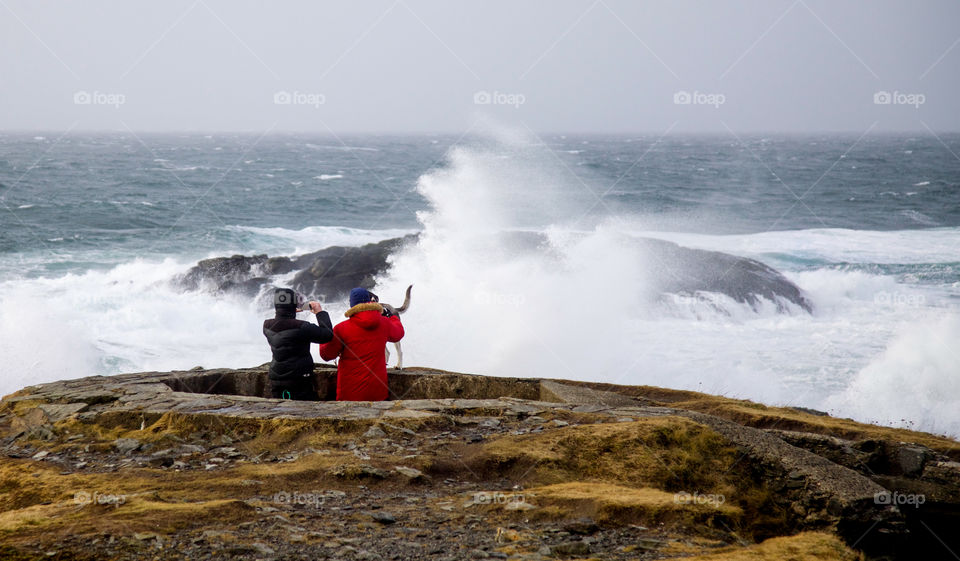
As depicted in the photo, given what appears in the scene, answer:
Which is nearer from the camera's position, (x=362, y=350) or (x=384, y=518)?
(x=384, y=518)

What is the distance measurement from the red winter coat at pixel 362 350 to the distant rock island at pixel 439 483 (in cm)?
35

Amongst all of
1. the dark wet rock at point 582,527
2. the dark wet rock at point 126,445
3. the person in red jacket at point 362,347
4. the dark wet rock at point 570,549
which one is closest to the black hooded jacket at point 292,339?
the person in red jacket at point 362,347

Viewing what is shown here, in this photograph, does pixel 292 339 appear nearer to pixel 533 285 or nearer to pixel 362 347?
pixel 362 347

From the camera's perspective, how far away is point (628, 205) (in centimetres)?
4300

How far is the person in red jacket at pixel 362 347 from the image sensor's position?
731 centimetres

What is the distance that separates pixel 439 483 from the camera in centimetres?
588

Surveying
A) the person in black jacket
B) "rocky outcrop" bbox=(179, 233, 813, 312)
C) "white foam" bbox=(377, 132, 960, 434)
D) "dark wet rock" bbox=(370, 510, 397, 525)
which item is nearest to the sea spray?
"white foam" bbox=(377, 132, 960, 434)

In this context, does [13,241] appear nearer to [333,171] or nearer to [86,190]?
[86,190]

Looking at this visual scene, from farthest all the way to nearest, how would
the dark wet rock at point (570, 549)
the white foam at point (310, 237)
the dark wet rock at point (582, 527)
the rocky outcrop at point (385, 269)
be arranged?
the white foam at point (310, 237), the rocky outcrop at point (385, 269), the dark wet rock at point (582, 527), the dark wet rock at point (570, 549)

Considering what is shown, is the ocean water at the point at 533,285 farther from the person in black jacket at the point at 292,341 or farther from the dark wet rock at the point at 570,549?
the dark wet rock at the point at 570,549

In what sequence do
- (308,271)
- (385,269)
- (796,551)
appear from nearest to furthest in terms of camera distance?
(796,551) < (385,269) < (308,271)

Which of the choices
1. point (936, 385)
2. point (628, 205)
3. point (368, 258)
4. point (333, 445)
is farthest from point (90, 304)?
point (628, 205)

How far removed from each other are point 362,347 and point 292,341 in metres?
0.67

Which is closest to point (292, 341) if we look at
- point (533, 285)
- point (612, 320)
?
point (612, 320)
